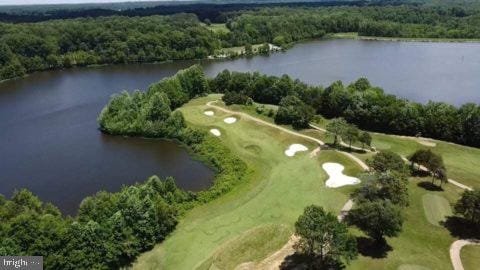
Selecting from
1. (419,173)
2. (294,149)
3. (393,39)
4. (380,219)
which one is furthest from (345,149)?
(393,39)

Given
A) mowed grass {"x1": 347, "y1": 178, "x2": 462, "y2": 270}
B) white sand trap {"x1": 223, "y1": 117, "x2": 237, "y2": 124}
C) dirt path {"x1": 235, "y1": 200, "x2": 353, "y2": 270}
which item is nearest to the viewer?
mowed grass {"x1": 347, "y1": 178, "x2": 462, "y2": 270}

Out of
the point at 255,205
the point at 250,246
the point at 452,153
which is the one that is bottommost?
the point at 452,153

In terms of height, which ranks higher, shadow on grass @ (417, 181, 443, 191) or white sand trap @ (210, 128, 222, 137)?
white sand trap @ (210, 128, 222, 137)

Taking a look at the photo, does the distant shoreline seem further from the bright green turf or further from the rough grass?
the rough grass

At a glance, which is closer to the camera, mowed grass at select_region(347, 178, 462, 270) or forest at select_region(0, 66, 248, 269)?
forest at select_region(0, 66, 248, 269)

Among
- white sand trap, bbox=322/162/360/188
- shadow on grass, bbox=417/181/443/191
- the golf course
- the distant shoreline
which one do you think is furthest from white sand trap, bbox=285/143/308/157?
the distant shoreline

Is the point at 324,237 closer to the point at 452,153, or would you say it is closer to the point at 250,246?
the point at 250,246

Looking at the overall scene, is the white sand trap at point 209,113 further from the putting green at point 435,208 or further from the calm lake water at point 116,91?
the putting green at point 435,208

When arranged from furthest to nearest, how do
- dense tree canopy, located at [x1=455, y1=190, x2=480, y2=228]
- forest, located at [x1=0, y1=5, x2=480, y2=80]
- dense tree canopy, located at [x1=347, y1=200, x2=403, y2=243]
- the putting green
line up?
forest, located at [x1=0, y1=5, x2=480, y2=80]
the putting green
dense tree canopy, located at [x1=455, y1=190, x2=480, y2=228]
dense tree canopy, located at [x1=347, y1=200, x2=403, y2=243]
